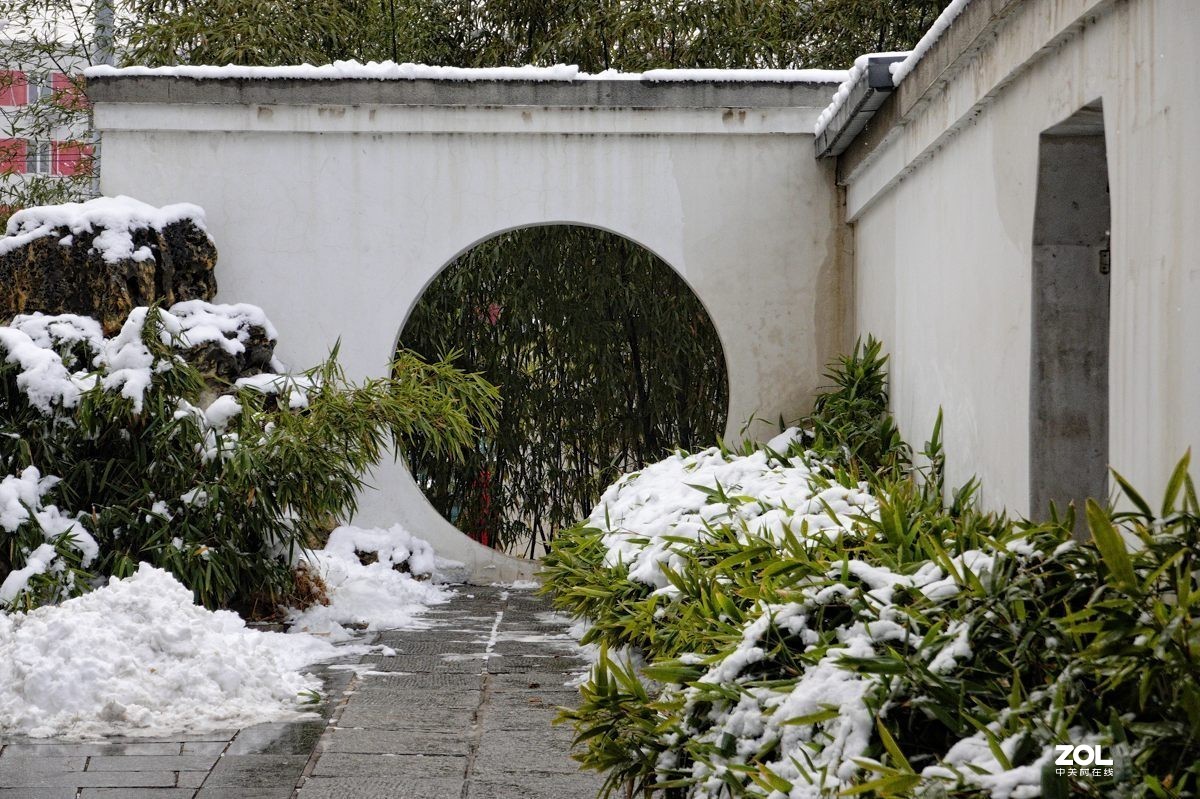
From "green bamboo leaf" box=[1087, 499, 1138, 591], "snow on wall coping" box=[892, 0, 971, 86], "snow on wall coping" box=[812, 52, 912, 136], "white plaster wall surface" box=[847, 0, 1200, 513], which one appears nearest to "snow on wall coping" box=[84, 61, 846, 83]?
"snow on wall coping" box=[812, 52, 912, 136]

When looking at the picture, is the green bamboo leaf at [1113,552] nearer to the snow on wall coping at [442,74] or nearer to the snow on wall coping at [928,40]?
the snow on wall coping at [928,40]

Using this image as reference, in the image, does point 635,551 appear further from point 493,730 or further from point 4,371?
point 4,371

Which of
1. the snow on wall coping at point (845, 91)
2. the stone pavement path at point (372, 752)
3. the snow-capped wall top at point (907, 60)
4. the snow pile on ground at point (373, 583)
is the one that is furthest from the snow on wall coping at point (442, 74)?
the stone pavement path at point (372, 752)

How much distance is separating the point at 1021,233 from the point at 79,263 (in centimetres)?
437

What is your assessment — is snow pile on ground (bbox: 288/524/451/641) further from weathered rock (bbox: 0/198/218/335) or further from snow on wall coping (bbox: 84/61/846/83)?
snow on wall coping (bbox: 84/61/846/83)

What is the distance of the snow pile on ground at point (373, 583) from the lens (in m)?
5.59

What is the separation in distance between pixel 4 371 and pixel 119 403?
466 millimetres

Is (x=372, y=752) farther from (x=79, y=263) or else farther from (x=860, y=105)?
(x=79, y=263)

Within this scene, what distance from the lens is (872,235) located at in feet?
20.3

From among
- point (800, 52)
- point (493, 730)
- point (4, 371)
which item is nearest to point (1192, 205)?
point (493, 730)

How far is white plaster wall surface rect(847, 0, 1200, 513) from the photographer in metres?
2.45

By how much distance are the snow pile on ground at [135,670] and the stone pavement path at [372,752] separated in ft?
0.39

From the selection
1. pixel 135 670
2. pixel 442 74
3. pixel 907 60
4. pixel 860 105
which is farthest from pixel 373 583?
pixel 907 60

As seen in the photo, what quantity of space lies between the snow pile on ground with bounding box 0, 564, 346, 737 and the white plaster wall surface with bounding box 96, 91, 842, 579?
106 inches
